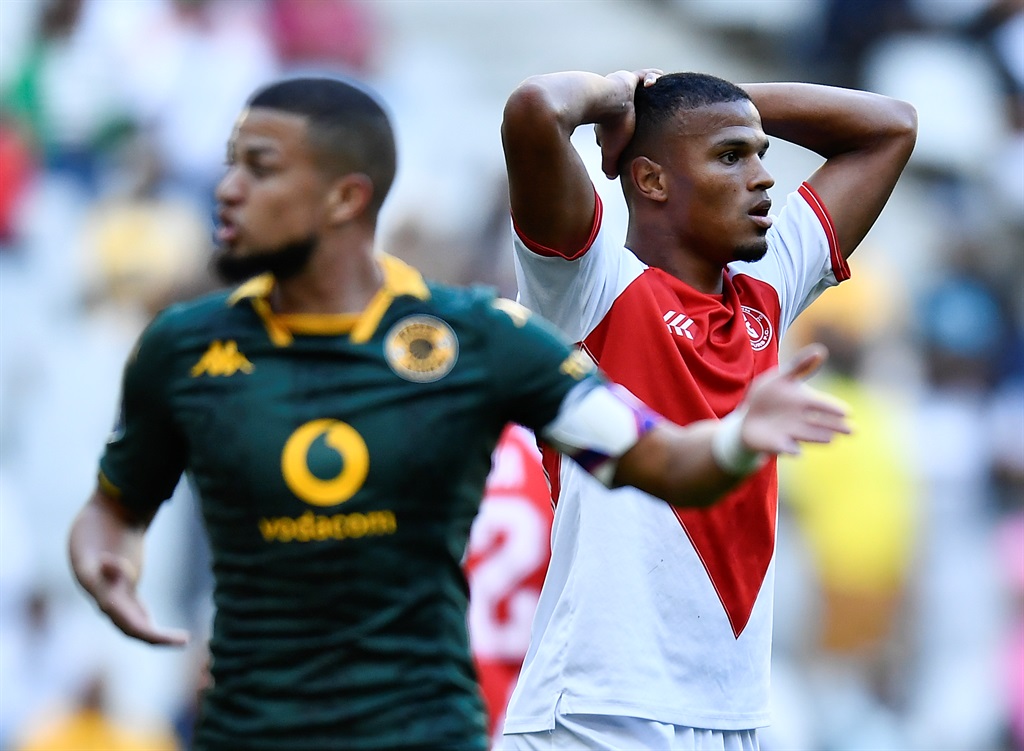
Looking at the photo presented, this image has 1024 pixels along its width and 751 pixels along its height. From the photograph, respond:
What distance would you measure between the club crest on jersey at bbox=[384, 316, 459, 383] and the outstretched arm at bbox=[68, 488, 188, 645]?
741 millimetres

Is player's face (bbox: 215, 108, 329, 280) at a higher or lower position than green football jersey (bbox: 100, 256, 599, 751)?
higher

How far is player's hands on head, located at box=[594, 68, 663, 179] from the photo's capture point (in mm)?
5121

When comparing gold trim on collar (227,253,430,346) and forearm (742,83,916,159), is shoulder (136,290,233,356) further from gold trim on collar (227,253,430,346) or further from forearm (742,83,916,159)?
forearm (742,83,916,159)

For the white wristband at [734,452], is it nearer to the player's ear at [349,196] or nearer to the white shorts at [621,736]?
the player's ear at [349,196]

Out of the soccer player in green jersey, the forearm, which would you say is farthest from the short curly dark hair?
the forearm

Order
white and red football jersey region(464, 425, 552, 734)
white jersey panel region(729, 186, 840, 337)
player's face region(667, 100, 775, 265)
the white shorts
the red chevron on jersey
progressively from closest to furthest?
the white shorts
the red chevron on jersey
player's face region(667, 100, 775, 265)
white jersey panel region(729, 186, 840, 337)
white and red football jersey region(464, 425, 552, 734)

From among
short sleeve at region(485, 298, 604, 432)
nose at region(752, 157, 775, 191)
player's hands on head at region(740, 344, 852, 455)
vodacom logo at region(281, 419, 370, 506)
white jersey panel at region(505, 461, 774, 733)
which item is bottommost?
white jersey panel at region(505, 461, 774, 733)

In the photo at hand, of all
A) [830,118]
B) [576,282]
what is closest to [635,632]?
[576,282]

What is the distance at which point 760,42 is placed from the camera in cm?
1356

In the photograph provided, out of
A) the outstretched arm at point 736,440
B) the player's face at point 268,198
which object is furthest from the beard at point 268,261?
the outstretched arm at point 736,440

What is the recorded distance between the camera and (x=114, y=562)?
12.7 feet

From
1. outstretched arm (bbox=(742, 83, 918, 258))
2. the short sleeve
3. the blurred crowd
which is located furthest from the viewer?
the blurred crowd

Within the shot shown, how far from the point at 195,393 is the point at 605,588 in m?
1.35

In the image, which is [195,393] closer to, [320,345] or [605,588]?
[320,345]
